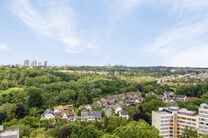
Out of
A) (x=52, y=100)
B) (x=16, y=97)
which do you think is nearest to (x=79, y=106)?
(x=52, y=100)

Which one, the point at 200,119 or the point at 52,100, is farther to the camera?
the point at 52,100

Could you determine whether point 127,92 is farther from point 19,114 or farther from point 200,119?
point 19,114

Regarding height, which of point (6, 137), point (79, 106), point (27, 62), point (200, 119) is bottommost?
point (79, 106)

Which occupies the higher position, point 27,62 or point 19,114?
point 27,62

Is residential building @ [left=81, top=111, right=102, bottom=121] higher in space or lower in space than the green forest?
lower

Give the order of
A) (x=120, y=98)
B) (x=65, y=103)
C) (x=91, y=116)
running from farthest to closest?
(x=120, y=98), (x=65, y=103), (x=91, y=116)

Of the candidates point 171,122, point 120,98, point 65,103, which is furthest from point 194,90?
point 65,103

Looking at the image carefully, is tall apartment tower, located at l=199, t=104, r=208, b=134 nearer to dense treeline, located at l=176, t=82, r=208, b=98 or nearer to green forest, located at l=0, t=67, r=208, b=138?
green forest, located at l=0, t=67, r=208, b=138

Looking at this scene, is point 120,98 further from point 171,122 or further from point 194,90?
point 194,90

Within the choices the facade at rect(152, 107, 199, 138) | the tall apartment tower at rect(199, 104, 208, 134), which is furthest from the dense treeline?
the tall apartment tower at rect(199, 104, 208, 134)

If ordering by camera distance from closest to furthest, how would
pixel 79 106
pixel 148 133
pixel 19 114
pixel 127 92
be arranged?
pixel 148 133 < pixel 19 114 < pixel 79 106 < pixel 127 92

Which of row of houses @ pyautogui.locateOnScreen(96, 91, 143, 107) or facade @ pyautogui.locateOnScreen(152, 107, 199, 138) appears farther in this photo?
row of houses @ pyautogui.locateOnScreen(96, 91, 143, 107)
